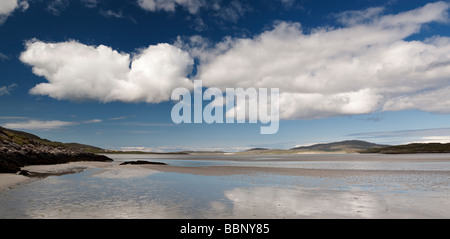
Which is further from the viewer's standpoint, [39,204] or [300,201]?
[300,201]

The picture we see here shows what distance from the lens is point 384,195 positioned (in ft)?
59.7

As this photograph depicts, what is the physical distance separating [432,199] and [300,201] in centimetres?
820

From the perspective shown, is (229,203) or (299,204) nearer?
(299,204)

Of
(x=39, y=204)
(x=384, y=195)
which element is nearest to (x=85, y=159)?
(x=39, y=204)

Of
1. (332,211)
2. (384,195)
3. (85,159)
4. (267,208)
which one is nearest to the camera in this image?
(332,211)

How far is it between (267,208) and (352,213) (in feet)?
14.0
